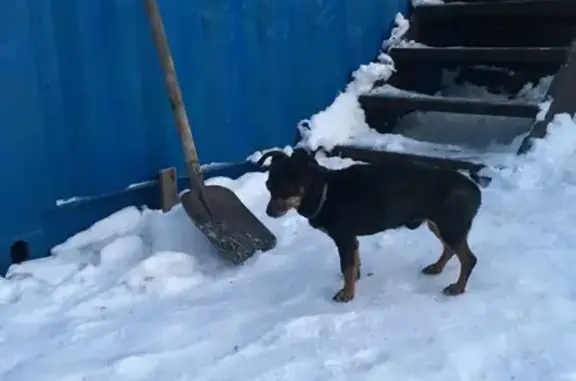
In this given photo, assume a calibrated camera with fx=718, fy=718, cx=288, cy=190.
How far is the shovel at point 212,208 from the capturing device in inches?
140

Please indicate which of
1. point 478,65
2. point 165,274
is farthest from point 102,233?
point 478,65

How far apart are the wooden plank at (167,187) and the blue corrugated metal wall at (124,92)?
0.27 ft

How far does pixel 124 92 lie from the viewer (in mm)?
3916

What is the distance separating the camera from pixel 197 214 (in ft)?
12.2

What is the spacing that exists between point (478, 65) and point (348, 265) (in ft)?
10.7

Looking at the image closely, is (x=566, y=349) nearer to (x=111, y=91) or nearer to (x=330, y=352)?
(x=330, y=352)

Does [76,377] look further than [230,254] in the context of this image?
No

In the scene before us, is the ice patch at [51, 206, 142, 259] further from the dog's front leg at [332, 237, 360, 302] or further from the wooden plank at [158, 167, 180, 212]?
the dog's front leg at [332, 237, 360, 302]

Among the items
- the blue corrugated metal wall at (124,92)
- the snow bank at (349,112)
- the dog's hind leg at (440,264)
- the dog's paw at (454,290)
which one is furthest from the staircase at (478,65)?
the dog's paw at (454,290)

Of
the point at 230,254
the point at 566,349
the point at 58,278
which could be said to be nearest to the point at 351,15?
the point at 230,254

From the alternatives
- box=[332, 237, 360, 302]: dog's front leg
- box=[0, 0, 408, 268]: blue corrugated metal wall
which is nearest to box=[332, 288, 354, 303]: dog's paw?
box=[332, 237, 360, 302]: dog's front leg

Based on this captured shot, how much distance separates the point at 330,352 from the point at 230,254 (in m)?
0.99

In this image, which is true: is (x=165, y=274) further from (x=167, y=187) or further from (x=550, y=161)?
(x=550, y=161)

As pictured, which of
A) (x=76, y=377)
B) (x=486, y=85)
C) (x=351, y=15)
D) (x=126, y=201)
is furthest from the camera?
(x=486, y=85)
